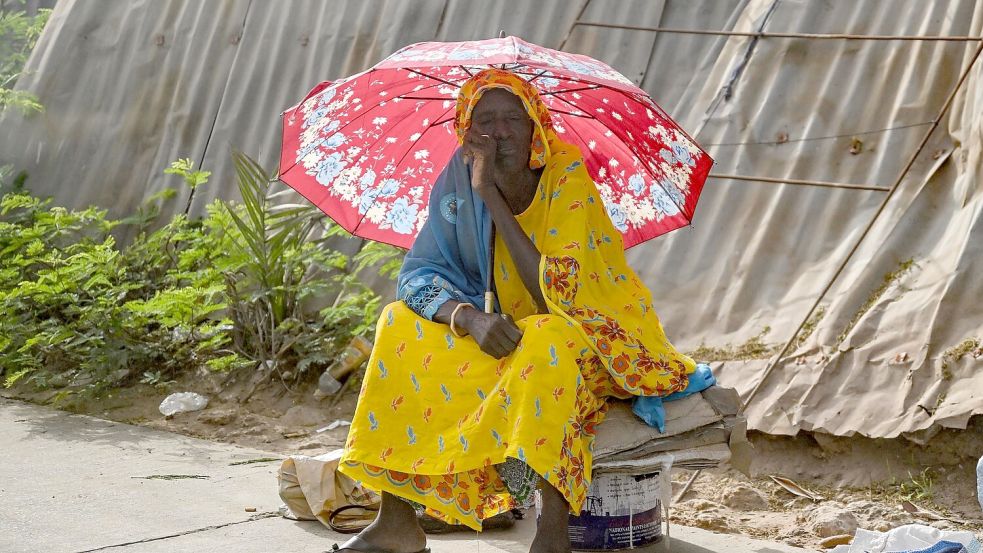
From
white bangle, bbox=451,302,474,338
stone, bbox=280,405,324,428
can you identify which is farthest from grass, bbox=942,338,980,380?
stone, bbox=280,405,324,428

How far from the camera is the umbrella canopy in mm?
3660

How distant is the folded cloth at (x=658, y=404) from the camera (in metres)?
3.08

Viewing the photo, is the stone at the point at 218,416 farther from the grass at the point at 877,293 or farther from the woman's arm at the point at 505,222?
the grass at the point at 877,293

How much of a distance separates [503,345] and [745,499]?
5.07 feet

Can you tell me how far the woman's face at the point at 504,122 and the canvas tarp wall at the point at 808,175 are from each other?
1.63 meters

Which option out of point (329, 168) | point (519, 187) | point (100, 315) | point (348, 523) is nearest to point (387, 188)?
point (329, 168)

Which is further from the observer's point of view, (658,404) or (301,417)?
(301,417)

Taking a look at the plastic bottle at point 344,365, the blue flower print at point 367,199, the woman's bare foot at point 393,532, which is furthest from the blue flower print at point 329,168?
the plastic bottle at point 344,365

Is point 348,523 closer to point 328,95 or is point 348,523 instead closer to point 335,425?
point 328,95

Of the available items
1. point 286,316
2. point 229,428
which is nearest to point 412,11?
point 286,316

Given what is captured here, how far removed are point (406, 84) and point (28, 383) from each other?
357 cm

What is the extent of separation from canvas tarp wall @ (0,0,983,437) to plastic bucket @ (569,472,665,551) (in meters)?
1.18

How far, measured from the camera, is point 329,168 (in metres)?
3.75

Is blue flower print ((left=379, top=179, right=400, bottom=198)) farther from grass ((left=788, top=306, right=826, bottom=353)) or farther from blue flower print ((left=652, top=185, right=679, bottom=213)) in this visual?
grass ((left=788, top=306, right=826, bottom=353))
